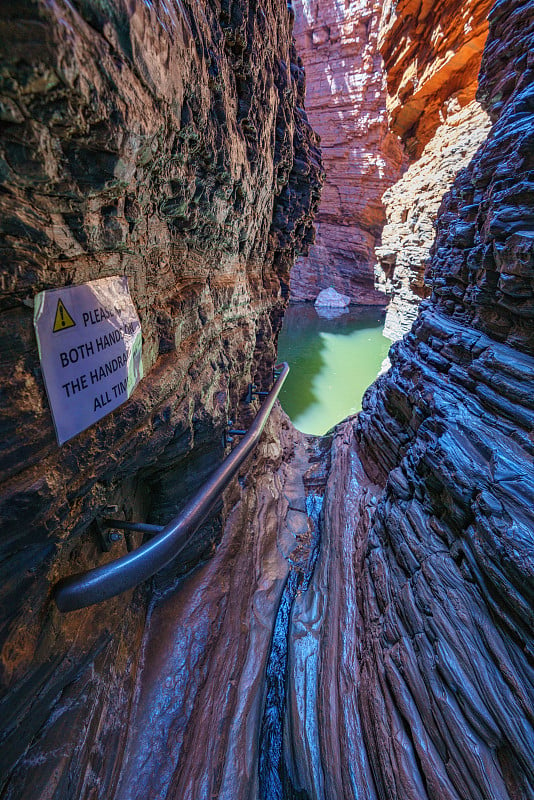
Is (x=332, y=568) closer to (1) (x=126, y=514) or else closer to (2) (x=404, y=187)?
(1) (x=126, y=514)

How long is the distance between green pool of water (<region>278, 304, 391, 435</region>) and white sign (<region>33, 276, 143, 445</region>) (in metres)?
8.22

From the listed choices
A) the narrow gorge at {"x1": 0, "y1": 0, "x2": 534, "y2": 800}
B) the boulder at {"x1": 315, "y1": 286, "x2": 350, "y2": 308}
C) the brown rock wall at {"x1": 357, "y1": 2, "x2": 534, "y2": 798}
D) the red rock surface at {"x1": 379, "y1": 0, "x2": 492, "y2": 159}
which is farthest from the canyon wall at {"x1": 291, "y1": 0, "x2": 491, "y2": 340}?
the narrow gorge at {"x1": 0, "y1": 0, "x2": 534, "y2": 800}

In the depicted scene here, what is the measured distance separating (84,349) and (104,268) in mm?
402

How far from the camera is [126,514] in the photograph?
2254mm

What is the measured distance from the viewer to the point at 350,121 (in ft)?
58.9

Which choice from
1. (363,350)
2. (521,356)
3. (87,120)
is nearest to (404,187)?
(363,350)

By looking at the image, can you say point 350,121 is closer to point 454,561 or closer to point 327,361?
point 327,361

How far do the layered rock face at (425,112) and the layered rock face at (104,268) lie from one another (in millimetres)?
7845

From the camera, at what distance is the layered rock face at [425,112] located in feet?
26.6

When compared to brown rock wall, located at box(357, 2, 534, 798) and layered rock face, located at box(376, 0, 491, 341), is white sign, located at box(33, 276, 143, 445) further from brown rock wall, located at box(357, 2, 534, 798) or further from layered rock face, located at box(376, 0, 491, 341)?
layered rock face, located at box(376, 0, 491, 341)

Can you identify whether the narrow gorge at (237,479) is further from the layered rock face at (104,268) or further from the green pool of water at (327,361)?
the green pool of water at (327,361)

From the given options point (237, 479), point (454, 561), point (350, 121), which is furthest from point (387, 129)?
point (454, 561)

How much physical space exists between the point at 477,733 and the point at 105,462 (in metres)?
2.40

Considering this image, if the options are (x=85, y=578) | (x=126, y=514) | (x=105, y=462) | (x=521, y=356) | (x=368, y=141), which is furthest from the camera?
(x=368, y=141)
